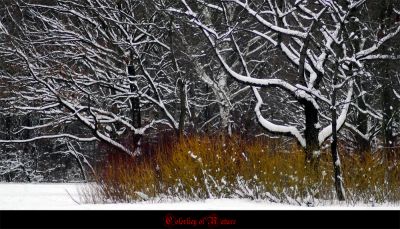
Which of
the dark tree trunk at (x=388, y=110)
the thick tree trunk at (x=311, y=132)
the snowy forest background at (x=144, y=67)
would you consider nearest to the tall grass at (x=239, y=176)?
the thick tree trunk at (x=311, y=132)

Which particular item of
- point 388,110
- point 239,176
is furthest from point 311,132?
point 388,110

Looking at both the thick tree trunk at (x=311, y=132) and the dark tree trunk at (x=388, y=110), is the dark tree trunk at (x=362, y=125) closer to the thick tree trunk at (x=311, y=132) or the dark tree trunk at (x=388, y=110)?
the dark tree trunk at (x=388, y=110)

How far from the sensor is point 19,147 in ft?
120

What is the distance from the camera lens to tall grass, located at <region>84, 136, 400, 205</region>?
11.5m

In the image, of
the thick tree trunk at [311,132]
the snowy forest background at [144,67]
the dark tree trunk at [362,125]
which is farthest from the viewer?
the dark tree trunk at [362,125]

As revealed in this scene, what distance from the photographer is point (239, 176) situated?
12266 millimetres

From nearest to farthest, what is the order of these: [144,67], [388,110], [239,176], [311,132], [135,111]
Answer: [239,176] → [311,132] → [388,110] → [144,67] → [135,111]

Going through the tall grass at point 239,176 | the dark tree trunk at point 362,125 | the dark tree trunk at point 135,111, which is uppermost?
the dark tree trunk at point 135,111

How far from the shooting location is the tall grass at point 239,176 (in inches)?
452

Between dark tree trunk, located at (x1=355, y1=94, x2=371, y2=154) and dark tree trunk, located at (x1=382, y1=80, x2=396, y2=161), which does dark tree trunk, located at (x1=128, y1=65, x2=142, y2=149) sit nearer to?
dark tree trunk, located at (x1=355, y1=94, x2=371, y2=154)

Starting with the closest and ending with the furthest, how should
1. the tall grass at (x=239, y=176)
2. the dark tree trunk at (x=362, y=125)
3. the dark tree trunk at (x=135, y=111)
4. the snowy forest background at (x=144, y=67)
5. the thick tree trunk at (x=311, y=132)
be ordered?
the tall grass at (x=239, y=176) → the thick tree trunk at (x=311, y=132) → the snowy forest background at (x=144, y=67) → the dark tree trunk at (x=362, y=125) → the dark tree trunk at (x=135, y=111)

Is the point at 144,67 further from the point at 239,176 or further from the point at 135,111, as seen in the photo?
the point at 239,176

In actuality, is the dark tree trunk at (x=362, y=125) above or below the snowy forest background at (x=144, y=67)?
below
